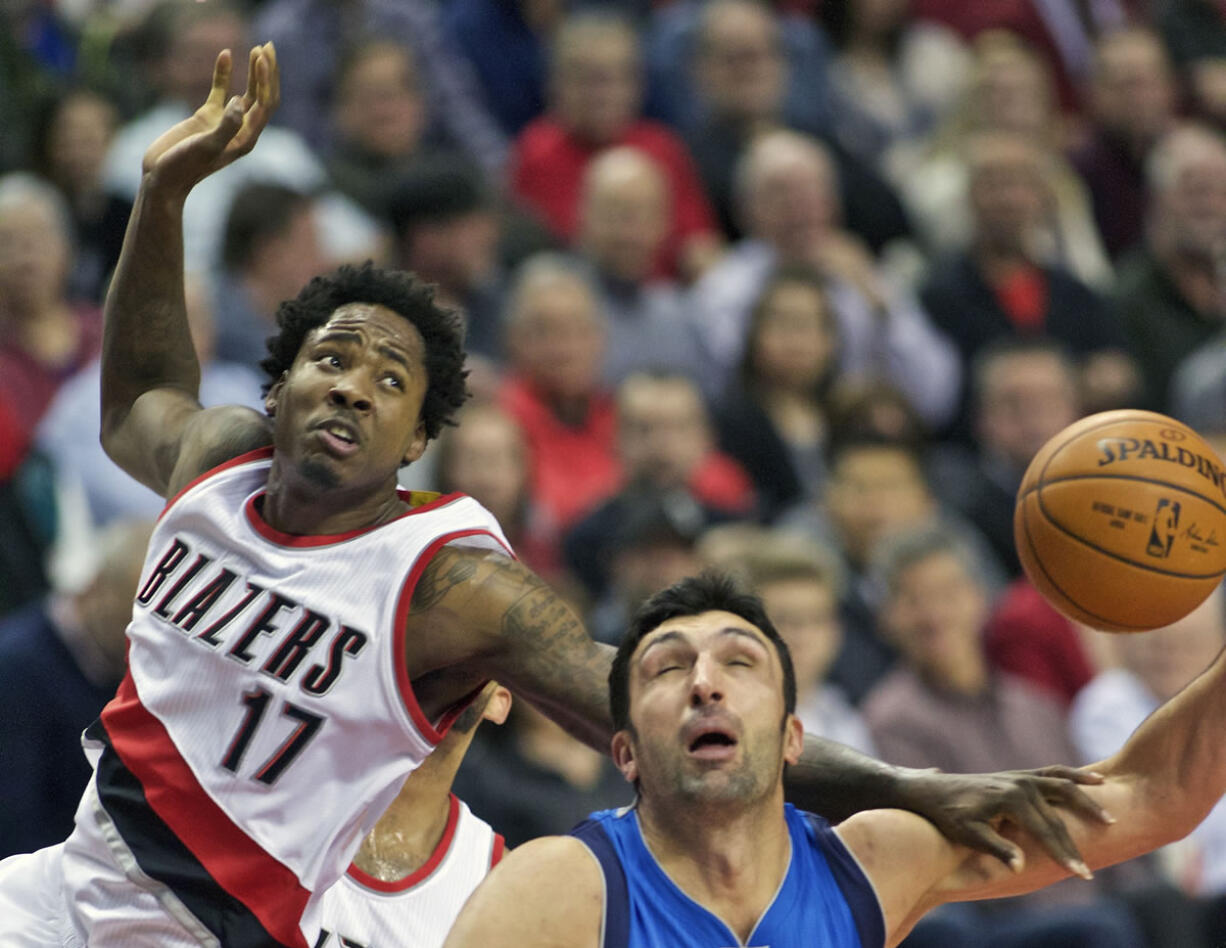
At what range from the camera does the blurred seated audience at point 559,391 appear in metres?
8.35

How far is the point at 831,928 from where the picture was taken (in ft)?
13.5

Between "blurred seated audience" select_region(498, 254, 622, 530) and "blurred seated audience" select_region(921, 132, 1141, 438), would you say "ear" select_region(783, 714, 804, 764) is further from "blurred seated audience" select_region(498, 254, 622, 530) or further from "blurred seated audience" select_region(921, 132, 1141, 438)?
"blurred seated audience" select_region(921, 132, 1141, 438)

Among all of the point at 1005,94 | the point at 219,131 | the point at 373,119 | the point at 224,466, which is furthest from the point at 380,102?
the point at 224,466

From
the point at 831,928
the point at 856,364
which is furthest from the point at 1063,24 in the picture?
the point at 831,928

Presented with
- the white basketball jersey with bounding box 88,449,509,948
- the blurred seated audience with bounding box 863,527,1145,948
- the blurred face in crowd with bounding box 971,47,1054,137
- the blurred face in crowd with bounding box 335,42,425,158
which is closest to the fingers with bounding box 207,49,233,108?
the white basketball jersey with bounding box 88,449,509,948

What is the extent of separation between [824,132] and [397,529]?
717 centimetres

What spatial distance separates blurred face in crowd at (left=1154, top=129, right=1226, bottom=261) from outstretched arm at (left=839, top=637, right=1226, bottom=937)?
20.0ft

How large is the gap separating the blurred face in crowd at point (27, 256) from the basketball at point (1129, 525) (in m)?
4.37

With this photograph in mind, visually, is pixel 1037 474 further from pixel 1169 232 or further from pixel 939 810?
pixel 1169 232

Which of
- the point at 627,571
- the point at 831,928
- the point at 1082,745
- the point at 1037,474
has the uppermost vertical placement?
the point at 1037,474

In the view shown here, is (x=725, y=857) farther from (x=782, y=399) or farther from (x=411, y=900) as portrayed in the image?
(x=782, y=399)

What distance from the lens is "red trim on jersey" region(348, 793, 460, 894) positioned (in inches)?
182

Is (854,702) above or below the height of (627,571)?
below

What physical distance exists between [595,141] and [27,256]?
10.8 feet
